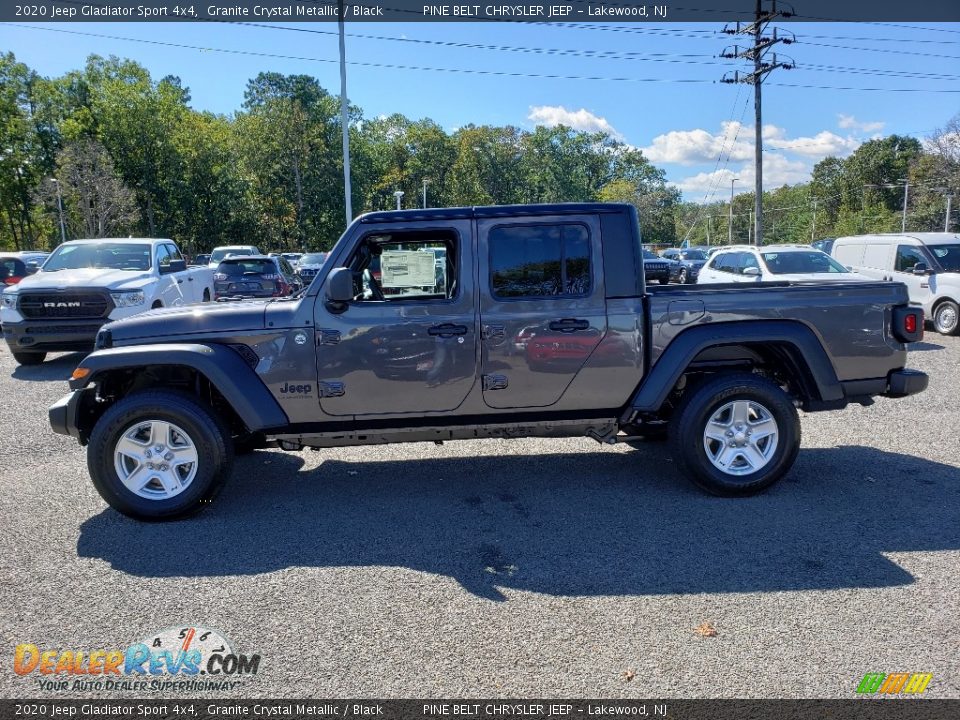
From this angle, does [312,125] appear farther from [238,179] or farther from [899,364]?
[899,364]

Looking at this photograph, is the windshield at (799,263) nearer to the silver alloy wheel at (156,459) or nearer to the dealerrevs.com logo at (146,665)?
the silver alloy wheel at (156,459)

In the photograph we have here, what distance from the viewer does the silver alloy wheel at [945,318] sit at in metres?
12.8

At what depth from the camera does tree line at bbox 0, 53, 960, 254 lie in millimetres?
50438

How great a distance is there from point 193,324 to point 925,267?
534 inches

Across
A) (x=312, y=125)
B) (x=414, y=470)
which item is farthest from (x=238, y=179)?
(x=414, y=470)

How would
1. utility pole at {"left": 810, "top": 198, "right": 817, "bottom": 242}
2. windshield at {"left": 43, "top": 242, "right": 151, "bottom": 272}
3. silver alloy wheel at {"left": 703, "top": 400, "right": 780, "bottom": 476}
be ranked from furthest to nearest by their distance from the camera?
utility pole at {"left": 810, "top": 198, "right": 817, "bottom": 242} → windshield at {"left": 43, "top": 242, "right": 151, "bottom": 272} → silver alloy wheel at {"left": 703, "top": 400, "right": 780, "bottom": 476}

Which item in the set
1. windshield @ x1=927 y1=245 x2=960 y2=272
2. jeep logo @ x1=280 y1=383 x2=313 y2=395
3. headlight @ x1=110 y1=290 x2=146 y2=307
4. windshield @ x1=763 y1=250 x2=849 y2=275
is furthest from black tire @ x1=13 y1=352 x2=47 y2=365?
windshield @ x1=927 y1=245 x2=960 y2=272

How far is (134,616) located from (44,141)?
62.3 m

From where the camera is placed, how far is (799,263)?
1282 centimetres

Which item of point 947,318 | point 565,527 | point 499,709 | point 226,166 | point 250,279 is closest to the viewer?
point 499,709

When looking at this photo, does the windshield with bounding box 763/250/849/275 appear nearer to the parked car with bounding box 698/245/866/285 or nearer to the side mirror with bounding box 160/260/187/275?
the parked car with bounding box 698/245/866/285

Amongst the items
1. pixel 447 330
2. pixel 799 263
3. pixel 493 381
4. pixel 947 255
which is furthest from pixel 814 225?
pixel 447 330

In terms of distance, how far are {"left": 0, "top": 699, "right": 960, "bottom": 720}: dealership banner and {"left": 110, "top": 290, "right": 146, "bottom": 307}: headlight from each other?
8.37 metres

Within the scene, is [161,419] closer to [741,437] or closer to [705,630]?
[705,630]
